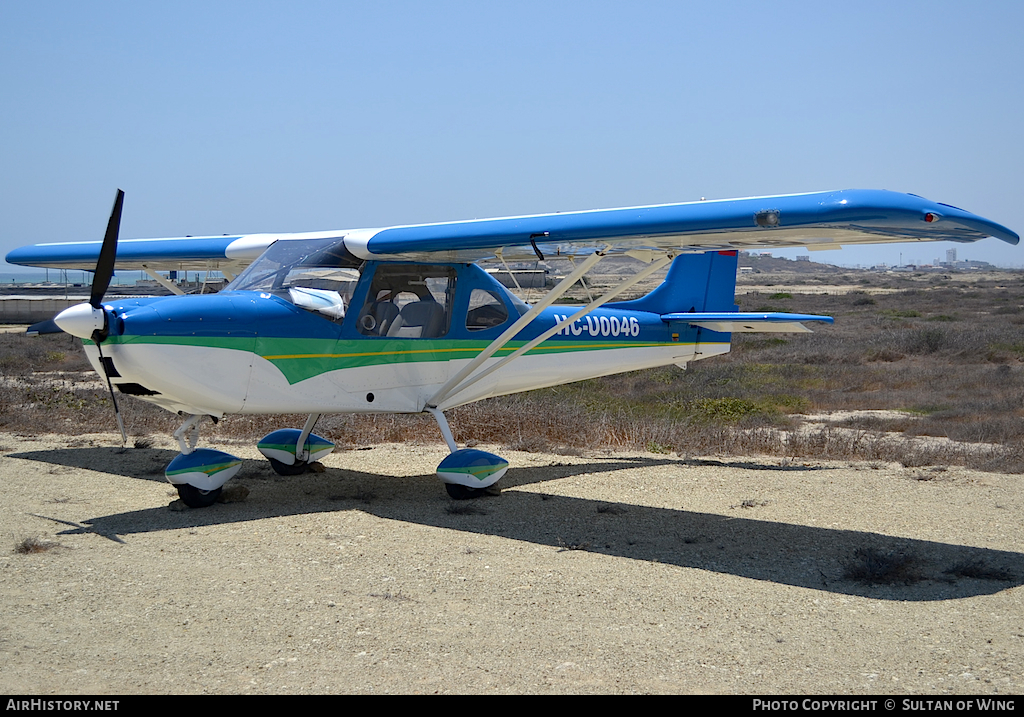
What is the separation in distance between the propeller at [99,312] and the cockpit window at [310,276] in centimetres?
134

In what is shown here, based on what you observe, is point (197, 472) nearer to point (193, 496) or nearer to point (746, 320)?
point (193, 496)

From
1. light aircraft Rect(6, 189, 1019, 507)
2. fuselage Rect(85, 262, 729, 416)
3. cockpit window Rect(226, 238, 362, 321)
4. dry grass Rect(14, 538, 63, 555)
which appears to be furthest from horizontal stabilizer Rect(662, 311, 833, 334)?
dry grass Rect(14, 538, 63, 555)

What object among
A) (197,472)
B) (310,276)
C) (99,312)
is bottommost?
(197,472)

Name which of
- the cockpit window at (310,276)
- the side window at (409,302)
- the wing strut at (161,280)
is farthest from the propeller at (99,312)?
the wing strut at (161,280)

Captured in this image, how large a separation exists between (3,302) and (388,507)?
41.8m

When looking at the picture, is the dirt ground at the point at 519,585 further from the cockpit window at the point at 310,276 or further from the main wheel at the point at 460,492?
the cockpit window at the point at 310,276

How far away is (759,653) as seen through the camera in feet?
15.6

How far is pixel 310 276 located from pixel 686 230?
3.63 meters

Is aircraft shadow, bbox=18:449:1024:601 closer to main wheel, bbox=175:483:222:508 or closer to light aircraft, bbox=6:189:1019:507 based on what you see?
main wheel, bbox=175:483:222:508

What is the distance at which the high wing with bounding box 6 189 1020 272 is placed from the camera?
6.31 m

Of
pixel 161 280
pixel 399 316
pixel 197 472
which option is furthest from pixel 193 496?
pixel 161 280

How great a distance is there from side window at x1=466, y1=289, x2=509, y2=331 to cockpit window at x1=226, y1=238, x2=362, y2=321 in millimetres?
1416

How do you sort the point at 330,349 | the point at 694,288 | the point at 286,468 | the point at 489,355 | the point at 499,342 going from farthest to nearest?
1. the point at 694,288
2. the point at 286,468
3. the point at 489,355
4. the point at 499,342
5. the point at 330,349

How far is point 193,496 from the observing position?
8.11 metres
